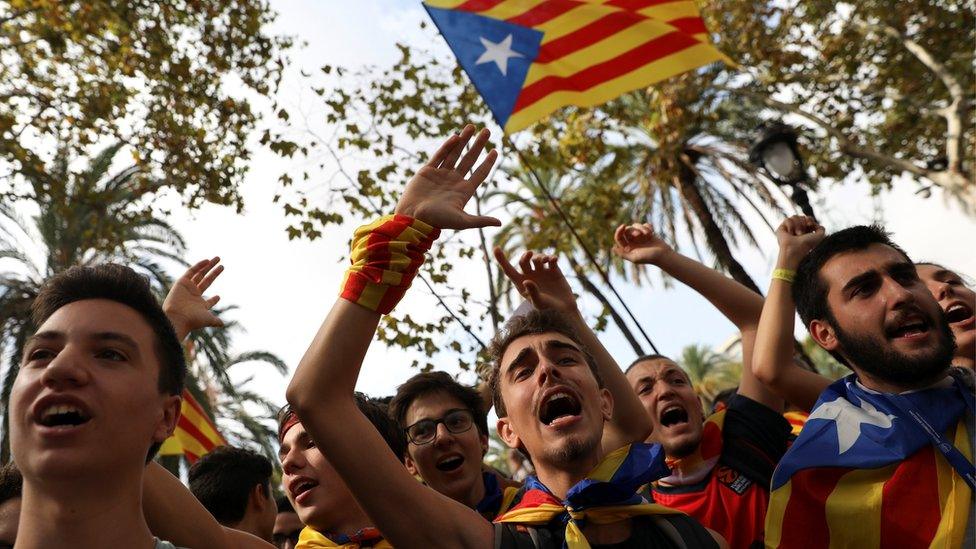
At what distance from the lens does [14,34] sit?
37.9 feet

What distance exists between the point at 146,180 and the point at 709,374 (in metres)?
25.2

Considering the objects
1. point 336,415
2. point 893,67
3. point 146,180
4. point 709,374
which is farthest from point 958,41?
point 709,374

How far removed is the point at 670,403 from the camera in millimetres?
4789

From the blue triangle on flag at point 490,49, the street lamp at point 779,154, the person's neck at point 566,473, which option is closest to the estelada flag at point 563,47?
the blue triangle on flag at point 490,49

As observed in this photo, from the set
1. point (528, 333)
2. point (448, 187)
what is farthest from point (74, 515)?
point (528, 333)

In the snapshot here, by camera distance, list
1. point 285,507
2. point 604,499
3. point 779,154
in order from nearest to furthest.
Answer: point 604,499
point 285,507
point 779,154

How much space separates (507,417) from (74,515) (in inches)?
67.0

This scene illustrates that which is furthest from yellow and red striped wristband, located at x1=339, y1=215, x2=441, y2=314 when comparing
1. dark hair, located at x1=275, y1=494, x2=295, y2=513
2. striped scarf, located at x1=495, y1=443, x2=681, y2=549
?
dark hair, located at x1=275, y1=494, x2=295, y2=513

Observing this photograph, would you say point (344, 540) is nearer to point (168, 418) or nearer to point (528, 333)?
point (528, 333)

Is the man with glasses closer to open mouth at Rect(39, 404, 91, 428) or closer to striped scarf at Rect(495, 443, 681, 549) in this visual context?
Answer: striped scarf at Rect(495, 443, 681, 549)

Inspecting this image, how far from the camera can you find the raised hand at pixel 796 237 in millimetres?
3895

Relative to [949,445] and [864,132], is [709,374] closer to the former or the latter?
[864,132]

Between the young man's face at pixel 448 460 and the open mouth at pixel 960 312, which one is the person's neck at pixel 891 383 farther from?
the young man's face at pixel 448 460

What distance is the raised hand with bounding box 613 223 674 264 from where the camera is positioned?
4520mm
